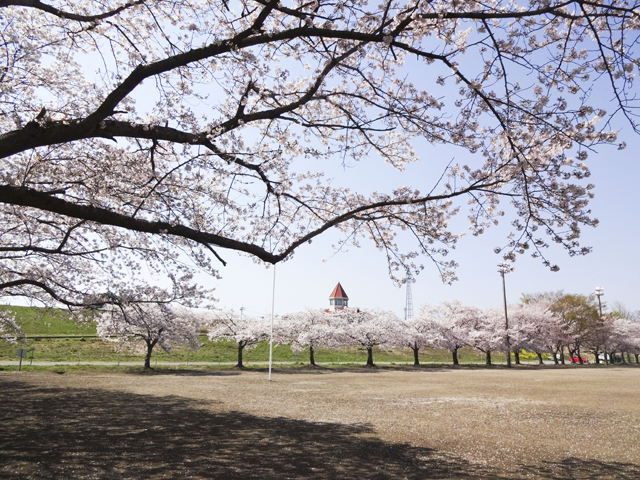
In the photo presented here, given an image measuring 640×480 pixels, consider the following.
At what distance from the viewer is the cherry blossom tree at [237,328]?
32625mm

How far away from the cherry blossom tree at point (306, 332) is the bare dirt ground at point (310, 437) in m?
22.7

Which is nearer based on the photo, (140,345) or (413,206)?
(413,206)

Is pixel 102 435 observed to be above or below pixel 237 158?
below

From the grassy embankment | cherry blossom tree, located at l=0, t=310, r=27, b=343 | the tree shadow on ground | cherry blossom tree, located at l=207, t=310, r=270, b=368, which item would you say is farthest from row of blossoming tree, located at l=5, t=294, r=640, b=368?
the tree shadow on ground

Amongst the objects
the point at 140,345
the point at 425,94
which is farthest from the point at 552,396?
the point at 140,345

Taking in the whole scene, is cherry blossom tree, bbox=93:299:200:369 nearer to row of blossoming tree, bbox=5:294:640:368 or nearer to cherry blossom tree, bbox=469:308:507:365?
row of blossoming tree, bbox=5:294:640:368

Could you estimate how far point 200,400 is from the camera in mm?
12688

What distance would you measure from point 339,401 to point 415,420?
13.4 feet

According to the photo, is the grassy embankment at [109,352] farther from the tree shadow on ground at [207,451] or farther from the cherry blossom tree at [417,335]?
the tree shadow on ground at [207,451]

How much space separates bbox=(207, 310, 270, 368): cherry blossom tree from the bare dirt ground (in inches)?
743

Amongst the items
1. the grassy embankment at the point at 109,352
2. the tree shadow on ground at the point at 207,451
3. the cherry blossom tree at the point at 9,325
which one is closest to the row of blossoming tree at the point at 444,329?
the grassy embankment at the point at 109,352

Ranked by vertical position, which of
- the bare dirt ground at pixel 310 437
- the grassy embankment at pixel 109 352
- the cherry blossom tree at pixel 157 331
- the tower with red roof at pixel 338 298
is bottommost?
the grassy embankment at pixel 109 352

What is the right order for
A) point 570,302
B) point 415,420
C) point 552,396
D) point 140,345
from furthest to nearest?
point 570,302
point 140,345
point 552,396
point 415,420

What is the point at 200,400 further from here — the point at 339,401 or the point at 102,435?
the point at 102,435
